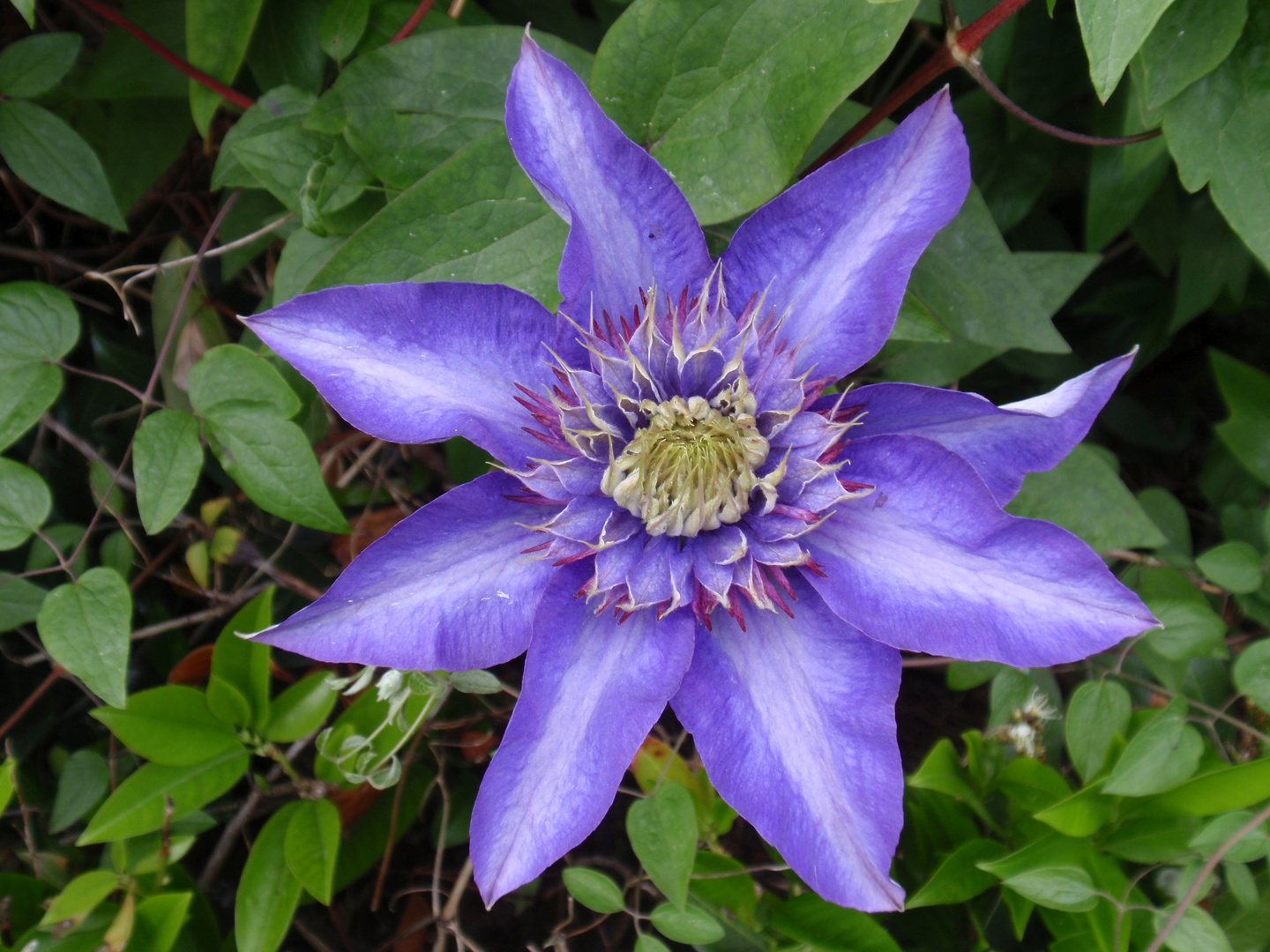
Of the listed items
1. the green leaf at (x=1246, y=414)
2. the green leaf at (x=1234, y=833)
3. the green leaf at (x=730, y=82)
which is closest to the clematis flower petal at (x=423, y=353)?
the green leaf at (x=730, y=82)

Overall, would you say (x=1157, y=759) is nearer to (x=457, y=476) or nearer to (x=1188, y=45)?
(x=1188, y=45)

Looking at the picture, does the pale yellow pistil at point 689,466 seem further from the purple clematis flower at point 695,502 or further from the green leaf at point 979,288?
the green leaf at point 979,288

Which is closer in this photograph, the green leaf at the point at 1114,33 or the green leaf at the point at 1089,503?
the green leaf at the point at 1114,33

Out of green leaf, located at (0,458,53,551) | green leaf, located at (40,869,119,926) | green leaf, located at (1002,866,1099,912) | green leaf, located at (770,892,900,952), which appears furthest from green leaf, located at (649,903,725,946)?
green leaf, located at (0,458,53,551)

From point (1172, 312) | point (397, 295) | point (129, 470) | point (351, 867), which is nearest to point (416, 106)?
point (397, 295)

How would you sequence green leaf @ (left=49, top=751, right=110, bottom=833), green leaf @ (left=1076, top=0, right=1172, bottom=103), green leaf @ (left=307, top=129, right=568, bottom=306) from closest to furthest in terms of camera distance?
green leaf @ (left=1076, top=0, right=1172, bottom=103), green leaf @ (left=307, top=129, right=568, bottom=306), green leaf @ (left=49, top=751, right=110, bottom=833)

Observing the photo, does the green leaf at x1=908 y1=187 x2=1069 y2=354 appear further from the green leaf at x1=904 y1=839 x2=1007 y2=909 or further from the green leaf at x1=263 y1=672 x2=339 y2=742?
the green leaf at x1=263 y1=672 x2=339 y2=742
